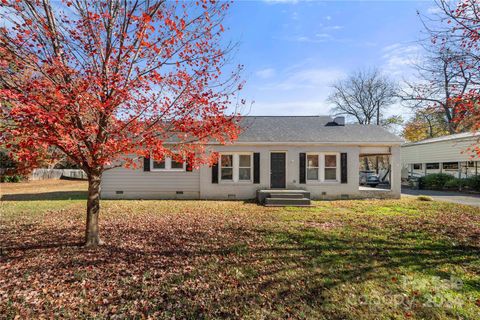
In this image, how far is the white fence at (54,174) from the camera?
25.7 meters

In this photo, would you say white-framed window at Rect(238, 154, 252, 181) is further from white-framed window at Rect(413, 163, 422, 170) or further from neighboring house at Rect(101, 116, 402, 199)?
white-framed window at Rect(413, 163, 422, 170)

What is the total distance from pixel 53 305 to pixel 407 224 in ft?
29.4

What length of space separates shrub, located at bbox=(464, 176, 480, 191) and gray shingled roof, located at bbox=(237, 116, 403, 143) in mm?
8837

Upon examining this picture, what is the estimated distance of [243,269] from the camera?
4.38m

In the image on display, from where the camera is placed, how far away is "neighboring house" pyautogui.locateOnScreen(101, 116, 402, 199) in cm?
1298

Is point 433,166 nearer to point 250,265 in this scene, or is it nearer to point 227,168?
point 227,168

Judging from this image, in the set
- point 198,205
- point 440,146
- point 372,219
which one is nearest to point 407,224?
point 372,219

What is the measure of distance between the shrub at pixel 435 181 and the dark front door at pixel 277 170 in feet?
49.4

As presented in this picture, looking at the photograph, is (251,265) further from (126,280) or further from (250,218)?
(250,218)

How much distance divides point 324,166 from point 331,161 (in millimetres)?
503

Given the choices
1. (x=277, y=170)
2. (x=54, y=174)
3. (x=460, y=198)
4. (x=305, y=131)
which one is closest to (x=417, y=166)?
(x=460, y=198)

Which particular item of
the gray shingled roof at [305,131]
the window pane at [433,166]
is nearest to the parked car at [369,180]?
the gray shingled roof at [305,131]

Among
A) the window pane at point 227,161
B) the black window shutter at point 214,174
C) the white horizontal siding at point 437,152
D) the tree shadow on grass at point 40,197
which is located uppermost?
the white horizontal siding at point 437,152

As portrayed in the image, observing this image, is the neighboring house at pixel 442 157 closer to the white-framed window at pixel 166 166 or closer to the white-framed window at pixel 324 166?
the white-framed window at pixel 324 166
